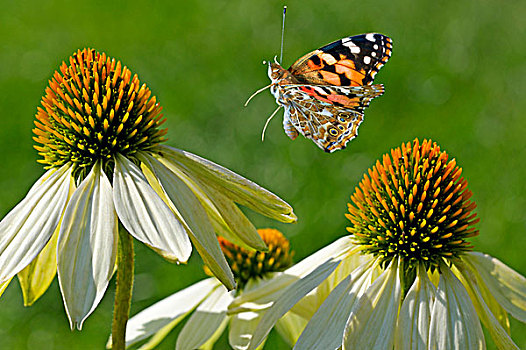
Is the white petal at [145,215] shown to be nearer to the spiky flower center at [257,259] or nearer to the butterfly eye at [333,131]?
the butterfly eye at [333,131]

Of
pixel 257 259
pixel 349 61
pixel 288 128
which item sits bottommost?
pixel 257 259

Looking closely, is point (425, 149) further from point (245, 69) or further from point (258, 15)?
point (258, 15)

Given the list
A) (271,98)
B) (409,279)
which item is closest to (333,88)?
(409,279)

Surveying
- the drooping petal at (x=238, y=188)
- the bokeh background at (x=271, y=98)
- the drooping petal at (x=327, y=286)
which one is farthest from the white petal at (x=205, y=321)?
the bokeh background at (x=271, y=98)

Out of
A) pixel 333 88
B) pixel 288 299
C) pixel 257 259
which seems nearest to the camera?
pixel 288 299

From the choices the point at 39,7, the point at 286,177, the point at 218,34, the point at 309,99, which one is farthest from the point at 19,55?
the point at 309,99

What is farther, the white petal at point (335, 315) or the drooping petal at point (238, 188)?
the drooping petal at point (238, 188)

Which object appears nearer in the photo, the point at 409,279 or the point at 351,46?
the point at 409,279

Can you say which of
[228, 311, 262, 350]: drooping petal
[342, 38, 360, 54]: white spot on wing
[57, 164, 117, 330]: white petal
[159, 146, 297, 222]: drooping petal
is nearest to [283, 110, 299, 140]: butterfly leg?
[342, 38, 360, 54]: white spot on wing

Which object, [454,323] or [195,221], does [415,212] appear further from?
[195,221]
